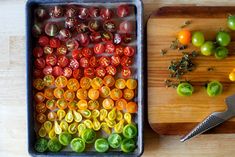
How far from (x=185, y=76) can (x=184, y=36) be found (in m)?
0.10

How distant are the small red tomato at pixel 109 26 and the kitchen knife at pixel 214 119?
1.01 ft

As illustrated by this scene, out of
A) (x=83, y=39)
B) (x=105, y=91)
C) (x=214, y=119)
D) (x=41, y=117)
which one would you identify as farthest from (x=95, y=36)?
(x=214, y=119)

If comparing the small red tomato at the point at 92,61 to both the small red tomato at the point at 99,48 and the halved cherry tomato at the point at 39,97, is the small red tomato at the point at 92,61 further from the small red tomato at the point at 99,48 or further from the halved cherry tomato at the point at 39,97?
the halved cherry tomato at the point at 39,97

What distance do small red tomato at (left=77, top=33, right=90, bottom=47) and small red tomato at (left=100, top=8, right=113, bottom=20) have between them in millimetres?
63

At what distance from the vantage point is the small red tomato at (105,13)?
2.92 ft

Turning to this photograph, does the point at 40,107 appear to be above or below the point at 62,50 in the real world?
below

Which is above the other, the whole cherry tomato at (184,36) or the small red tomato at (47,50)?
the whole cherry tomato at (184,36)

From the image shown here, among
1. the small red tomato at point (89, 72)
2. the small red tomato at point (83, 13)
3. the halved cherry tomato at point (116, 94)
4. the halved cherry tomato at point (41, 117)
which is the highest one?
the small red tomato at point (83, 13)

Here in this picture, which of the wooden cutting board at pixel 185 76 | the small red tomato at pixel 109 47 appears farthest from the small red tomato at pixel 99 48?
the wooden cutting board at pixel 185 76

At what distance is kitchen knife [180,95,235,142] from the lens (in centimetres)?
87

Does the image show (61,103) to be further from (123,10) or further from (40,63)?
(123,10)

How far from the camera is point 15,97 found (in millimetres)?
928

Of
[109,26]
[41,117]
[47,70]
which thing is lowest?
[41,117]

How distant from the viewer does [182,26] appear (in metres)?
0.89
